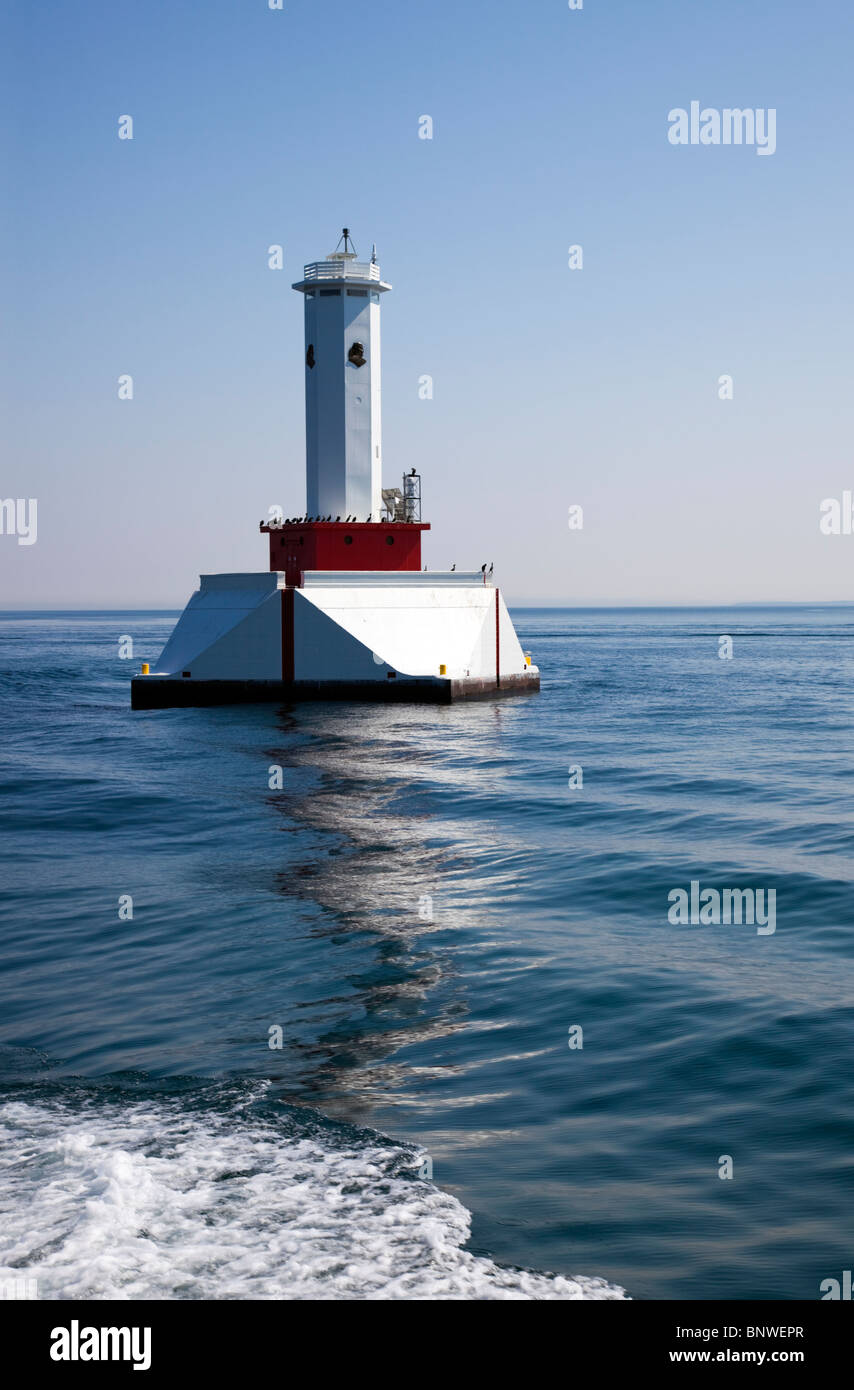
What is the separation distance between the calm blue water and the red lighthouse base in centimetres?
2321

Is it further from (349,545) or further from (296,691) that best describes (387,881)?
(349,545)

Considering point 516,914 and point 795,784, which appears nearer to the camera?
point 516,914

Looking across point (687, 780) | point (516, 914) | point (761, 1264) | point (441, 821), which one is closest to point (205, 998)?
point (516, 914)

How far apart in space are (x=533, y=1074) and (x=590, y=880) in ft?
24.5

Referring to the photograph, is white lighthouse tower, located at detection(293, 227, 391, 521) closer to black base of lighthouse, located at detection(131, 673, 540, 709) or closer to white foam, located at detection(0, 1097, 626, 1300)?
black base of lighthouse, located at detection(131, 673, 540, 709)

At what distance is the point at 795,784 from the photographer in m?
25.6

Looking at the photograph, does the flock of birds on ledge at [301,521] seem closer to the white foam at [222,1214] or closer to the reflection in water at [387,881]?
the reflection in water at [387,881]

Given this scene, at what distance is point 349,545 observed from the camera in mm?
47750

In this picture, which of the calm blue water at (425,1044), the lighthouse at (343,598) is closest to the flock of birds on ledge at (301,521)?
the lighthouse at (343,598)

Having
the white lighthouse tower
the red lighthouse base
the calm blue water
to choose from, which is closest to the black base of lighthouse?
the red lighthouse base

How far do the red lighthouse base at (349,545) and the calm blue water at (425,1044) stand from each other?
2321 centimetres

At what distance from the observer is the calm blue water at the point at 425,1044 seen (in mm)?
6895

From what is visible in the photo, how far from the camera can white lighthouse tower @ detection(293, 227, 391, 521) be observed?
48875 millimetres
